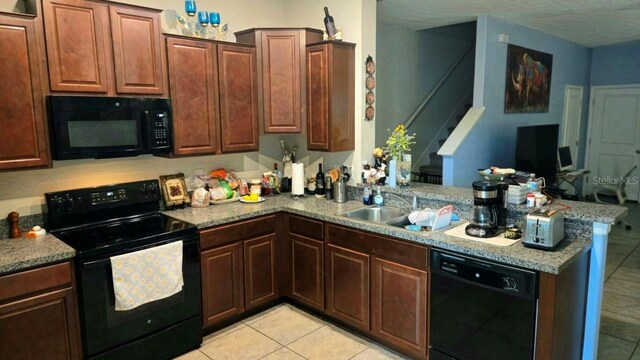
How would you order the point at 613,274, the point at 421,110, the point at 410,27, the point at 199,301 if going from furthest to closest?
the point at 421,110 → the point at 410,27 → the point at 613,274 → the point at 199,301

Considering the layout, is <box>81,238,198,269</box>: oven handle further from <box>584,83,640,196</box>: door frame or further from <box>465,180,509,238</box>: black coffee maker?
<box>584,83,640,196</box>: door frame

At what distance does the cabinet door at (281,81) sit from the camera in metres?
3.52

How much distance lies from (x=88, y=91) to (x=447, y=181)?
12.0 ft

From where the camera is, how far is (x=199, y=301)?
2.95 meters

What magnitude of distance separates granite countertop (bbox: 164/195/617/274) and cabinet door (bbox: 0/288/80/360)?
91cm

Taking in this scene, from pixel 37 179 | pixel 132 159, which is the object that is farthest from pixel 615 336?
pixel 37 179

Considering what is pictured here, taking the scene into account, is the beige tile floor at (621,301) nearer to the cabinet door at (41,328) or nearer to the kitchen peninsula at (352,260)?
the kitchen peninsula at (352,260)

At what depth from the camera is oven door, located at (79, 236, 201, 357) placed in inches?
95.1

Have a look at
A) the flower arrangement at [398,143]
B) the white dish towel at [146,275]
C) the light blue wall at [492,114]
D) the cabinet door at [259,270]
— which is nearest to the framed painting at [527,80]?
the light blue wall at [492,114]

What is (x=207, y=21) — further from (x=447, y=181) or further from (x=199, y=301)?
(x=447, y=181)

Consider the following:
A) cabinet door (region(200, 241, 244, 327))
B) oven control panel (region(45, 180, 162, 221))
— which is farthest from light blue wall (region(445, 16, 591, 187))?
oven control panel (region(45, 180, 162, 221))

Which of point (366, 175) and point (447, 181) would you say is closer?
point (366, 175)

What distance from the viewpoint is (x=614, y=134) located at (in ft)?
25.7

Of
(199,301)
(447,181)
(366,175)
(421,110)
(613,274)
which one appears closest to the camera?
(199,301)
